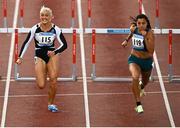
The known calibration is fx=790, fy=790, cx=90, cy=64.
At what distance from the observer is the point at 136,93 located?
51.8 ft

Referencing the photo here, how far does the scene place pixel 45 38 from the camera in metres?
16.1

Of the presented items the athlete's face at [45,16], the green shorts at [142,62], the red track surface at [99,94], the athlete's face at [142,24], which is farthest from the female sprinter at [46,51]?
the athlete's face at [142,24]

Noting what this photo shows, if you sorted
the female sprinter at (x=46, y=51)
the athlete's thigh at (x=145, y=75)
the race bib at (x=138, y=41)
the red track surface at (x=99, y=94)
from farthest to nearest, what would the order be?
the athlete's thigh at (x=145, y=75) < the red track surface at (x=99, y=94) < the female sprinter at (x=46, y=51) < the race bib at (x=138, y=41)

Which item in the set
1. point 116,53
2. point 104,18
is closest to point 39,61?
point 116,53

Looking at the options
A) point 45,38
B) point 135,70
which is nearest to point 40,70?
point 45,38

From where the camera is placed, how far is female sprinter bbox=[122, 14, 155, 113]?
1563 centimetres

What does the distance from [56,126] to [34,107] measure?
4.06ft

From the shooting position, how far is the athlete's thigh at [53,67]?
1599 centimetres

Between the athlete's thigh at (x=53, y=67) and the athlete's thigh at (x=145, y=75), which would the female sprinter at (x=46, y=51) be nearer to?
the athlete's thigh at (x=53, y=67)

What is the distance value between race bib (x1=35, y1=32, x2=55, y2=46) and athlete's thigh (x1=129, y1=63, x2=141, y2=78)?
67.5 inches

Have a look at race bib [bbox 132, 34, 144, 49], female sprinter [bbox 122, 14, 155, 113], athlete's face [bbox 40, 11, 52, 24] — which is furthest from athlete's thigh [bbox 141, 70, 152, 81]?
athlete's face [bbox 40, 11, 52, 24]

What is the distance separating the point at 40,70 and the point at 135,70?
1.93 meters

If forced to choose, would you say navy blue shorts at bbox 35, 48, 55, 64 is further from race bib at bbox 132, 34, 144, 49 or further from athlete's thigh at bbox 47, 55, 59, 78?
race bib at bbox 132, 34, 144, 49

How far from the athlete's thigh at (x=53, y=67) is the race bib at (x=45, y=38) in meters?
0.33
